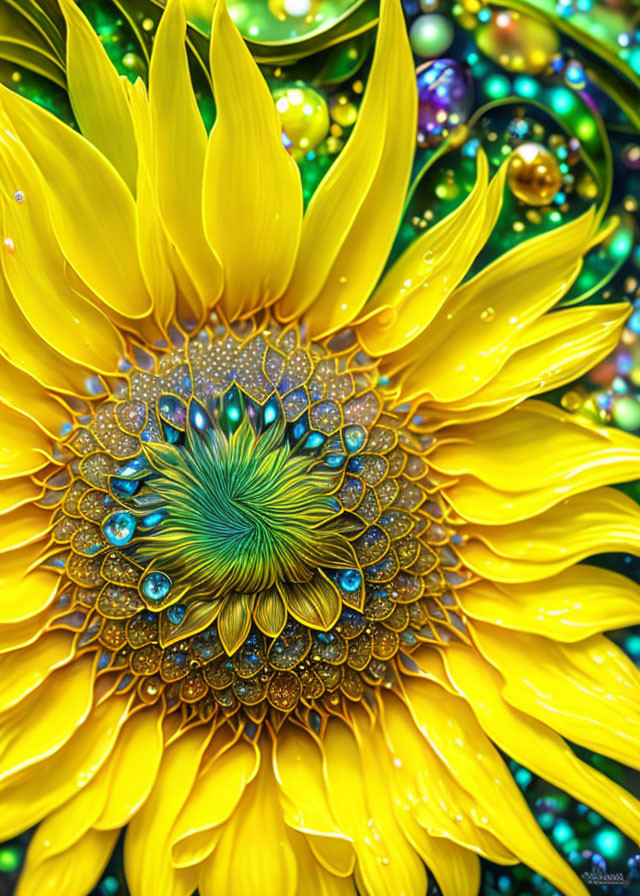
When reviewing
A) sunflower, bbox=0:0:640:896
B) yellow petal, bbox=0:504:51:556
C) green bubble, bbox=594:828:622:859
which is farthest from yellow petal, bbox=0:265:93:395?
green bubble, bbox=594:828:622:859

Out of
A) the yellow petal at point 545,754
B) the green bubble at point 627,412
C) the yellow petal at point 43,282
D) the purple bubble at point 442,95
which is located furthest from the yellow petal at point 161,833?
the purple bubble at point 442,95

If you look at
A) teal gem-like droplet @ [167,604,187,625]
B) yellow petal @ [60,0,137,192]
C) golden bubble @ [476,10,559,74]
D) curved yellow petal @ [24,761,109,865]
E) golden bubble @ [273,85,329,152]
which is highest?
golden bubble @ [476,10,559,74]

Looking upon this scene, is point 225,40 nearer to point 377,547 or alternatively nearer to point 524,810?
point 377,547

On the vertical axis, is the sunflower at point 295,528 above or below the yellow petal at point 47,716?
above

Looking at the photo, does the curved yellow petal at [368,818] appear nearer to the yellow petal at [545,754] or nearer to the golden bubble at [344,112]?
the yellow petal at [545,754]

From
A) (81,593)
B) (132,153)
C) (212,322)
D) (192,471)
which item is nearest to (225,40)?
(132,153)

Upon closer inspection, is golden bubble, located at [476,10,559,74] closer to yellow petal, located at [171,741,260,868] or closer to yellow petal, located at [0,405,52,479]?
yellow petal, located at [0,405,52,479]
